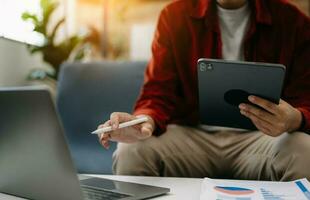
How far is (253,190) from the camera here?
0.83 m

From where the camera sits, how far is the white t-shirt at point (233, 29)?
1.37 metres

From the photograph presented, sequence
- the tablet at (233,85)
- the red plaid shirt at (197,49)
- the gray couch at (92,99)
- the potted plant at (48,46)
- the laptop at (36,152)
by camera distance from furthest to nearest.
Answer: the potted plant at (48,46), the gray couch at (92,99), the red plaid shirt at (197,49), the tablet at (233,85), the laptop at (36,152)

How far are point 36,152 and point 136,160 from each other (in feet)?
1.53

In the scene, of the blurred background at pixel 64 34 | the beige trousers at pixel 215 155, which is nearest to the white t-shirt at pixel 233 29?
the beige trousers at pixel 215 155

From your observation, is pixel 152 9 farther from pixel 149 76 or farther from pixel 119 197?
pixel 119 197

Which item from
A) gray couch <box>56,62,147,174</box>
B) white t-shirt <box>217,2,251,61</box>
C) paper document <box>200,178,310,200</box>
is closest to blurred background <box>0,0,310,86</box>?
gray couch <box>56,62,147,174</box>

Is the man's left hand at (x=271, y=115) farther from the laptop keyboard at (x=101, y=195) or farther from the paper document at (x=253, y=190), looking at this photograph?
the laptop keyboard at (x=101, y=195)

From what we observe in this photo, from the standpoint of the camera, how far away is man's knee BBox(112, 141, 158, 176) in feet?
3.73

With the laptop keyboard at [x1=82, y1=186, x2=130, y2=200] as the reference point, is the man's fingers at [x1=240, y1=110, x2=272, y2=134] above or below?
above

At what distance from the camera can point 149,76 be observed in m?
1.42

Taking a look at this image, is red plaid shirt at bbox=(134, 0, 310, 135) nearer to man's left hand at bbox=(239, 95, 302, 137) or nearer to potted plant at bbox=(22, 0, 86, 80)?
man's left hand at bbox=(239, 95, 302, 137)

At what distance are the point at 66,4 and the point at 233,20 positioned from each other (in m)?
2.06

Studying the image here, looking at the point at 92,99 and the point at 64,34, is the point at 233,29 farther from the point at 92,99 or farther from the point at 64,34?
the point at 64,34

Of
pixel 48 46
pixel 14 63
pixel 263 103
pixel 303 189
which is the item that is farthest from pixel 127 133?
pixel 48 46
